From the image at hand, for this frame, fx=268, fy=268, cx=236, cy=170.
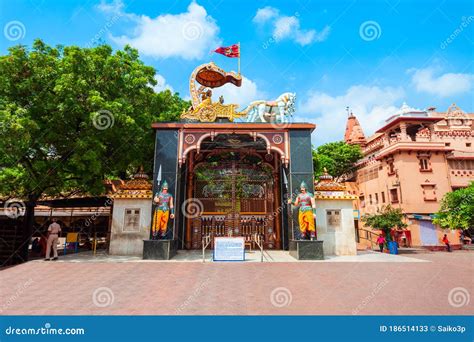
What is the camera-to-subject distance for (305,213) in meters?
12.0

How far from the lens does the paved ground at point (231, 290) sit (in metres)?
5.11

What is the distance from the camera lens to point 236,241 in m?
11.2

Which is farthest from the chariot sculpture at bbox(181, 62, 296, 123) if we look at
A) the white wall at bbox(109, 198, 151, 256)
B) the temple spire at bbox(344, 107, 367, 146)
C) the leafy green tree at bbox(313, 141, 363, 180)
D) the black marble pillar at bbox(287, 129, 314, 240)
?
the temple spire at bbox(344, 107, 367, 146)

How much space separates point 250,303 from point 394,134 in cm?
3161

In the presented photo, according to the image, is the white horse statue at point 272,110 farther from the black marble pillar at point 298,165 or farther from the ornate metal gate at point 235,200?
the ornate metal gate at point 235,200

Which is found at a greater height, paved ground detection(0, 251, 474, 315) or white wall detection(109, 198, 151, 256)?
white wall detection(109, 198, 151, 256)

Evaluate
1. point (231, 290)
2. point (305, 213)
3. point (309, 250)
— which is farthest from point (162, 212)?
point (309, 250)

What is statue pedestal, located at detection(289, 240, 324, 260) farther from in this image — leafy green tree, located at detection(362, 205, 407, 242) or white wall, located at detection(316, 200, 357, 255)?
leafy green tree, located at detection(362, 205, 407, 242)

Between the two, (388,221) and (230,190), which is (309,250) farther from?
(388,221)

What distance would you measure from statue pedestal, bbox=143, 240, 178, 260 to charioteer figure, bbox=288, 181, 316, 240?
19.2 ft

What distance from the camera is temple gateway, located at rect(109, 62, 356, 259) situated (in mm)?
12289

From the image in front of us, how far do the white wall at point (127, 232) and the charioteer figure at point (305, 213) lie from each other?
7472mm

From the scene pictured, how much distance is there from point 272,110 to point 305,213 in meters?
5.74

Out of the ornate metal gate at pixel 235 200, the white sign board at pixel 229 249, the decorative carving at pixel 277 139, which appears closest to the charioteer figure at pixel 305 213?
the decorative carving at pixel 277 139
